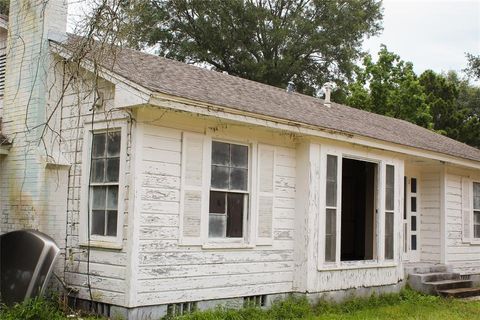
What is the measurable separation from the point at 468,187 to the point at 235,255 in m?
8.48

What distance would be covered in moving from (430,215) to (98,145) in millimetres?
9112

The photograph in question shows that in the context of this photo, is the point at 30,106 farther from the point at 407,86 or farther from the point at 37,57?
the point at 407,86

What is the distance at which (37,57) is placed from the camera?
9.55 metres

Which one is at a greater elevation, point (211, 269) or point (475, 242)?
point (475, 242)

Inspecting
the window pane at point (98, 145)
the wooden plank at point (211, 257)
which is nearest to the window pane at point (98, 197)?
the window pane at point (98, 145)

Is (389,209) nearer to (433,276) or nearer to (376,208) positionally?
(376,208)

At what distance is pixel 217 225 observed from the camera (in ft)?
30.0

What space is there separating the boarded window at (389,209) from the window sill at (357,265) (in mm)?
176

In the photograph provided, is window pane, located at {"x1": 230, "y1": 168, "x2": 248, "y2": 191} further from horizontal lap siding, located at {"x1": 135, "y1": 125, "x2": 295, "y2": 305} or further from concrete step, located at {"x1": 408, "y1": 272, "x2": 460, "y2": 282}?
concrete step, located at {"x1": 408, "y1": 272, "x2": 460, "y2": 282}

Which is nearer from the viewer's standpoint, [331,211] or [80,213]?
[80,213]

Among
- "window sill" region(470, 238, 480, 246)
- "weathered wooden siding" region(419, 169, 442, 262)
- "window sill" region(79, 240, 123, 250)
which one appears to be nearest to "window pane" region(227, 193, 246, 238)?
"window sill" region(79, 240, 123, 250)

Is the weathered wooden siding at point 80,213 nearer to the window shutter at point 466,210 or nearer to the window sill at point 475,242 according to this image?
the window shutter at point 466,210

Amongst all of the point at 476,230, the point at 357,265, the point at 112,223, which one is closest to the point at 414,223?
the point at 476,230

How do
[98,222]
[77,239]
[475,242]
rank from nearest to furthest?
[98,222] < [77,239] < [475,242]
